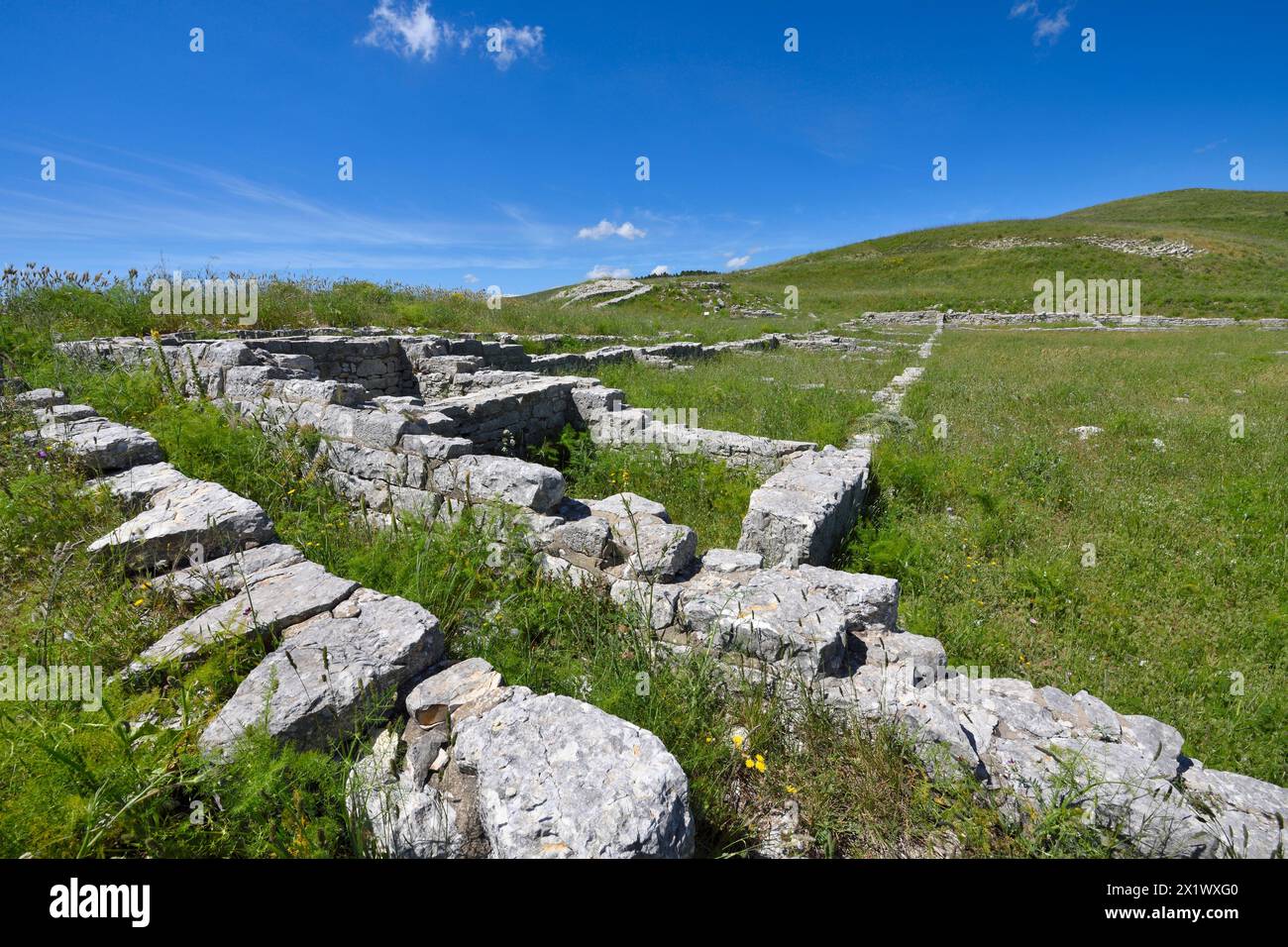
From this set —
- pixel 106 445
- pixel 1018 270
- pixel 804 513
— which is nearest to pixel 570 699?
pixel 804 513

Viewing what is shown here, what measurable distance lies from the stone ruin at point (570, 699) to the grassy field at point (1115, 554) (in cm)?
103

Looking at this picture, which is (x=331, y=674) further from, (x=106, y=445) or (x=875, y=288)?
(x=875, y=288)

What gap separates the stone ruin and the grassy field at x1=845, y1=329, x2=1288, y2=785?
1028mm

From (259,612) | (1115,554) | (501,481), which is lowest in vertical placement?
(1115,554)

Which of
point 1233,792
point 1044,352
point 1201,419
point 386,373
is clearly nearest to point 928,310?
point 1044,352

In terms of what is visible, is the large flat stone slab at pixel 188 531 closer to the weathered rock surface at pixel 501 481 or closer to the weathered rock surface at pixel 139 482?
the weathered rock surface at pixel 139 482

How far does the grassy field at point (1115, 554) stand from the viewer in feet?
13.5

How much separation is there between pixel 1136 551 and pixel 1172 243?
6437cm

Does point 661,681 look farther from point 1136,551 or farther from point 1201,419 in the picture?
point 1201,419

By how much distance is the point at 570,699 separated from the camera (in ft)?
8.67

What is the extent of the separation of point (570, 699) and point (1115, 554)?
6236 millimetres

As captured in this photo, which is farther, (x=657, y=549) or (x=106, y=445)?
(x=106, y=445)

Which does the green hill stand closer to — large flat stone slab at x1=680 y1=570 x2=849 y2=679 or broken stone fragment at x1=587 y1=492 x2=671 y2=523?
broken stone fragment at x1=587 y1=492 x2=671 y2=523

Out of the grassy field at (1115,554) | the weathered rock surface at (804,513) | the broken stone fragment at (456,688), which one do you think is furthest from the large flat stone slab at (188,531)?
the grassy field at (1115,554)
